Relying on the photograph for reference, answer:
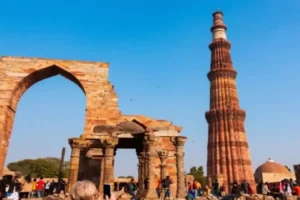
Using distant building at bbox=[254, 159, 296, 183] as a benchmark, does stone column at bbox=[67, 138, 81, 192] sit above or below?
below

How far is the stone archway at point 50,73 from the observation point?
44.8ft

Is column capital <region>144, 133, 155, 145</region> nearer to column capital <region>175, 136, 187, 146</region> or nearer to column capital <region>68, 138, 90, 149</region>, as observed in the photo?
column capital <region>175, 136, 187, 146</region>

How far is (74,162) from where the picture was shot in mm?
11547

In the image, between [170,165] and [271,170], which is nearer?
[170,165]

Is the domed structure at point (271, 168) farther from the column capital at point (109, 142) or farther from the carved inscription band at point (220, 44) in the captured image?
the column capital at point (109, 142)

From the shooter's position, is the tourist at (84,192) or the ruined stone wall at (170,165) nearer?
the tourist at (84,192)

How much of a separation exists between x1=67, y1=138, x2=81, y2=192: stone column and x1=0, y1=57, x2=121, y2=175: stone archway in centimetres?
159

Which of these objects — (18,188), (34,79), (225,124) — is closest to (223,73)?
(225,124)

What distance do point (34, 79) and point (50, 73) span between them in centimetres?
93

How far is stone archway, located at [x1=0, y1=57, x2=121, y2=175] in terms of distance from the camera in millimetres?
13648

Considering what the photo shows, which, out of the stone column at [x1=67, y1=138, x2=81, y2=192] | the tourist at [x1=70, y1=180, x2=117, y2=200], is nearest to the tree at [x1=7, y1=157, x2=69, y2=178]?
the stone column at [x1=67, y1=138, x2=81, y2=192]

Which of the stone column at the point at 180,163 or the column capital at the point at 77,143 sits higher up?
the column capital at the point at 77,143

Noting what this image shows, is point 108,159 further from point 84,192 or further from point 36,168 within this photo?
point 36,168

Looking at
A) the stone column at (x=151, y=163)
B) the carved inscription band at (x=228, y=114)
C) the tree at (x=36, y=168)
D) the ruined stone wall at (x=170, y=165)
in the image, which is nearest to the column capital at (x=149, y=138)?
the stone column at (x=151, y=163)
